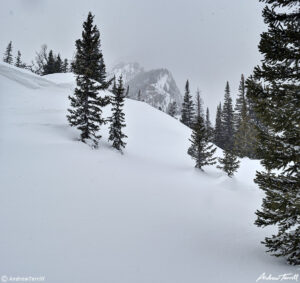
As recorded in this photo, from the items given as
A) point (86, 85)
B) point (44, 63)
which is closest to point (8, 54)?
point (44, 63)

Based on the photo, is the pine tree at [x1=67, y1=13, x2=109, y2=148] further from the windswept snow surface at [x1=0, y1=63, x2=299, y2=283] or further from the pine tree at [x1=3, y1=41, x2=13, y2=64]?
the pine tree at [x1=3, y1=41, x2=13, y2=64]

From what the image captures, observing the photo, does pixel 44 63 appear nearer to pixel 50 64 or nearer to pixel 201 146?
pixel 50 64

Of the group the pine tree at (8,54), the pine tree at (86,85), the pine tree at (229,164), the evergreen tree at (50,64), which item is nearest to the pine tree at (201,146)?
the pine tree at (229,164)

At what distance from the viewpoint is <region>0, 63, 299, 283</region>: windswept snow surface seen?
411 cm

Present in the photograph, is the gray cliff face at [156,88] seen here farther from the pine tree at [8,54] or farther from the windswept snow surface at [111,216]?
the windswept snow surface at [111,216]

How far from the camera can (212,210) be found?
884 cm

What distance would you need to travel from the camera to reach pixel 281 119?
4.82 meters

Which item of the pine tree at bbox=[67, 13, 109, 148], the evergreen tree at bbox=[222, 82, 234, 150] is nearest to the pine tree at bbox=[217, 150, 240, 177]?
the pine tree at bbox=[67, 13, 109, 148]

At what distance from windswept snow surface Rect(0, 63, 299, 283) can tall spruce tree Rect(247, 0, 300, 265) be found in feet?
3.26

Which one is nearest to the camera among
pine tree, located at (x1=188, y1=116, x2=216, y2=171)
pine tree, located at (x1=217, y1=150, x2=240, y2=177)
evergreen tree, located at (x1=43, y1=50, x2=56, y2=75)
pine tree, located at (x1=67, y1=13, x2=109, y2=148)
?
pine tree, located at (x1=67, y1=13, x2=109, y2=148)

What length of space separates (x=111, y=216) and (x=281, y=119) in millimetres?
6166

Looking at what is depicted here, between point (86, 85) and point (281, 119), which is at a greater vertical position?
point (86, 85)

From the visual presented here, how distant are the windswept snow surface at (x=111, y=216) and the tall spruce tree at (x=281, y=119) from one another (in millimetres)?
992

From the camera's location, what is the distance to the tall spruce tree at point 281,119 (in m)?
4.68
